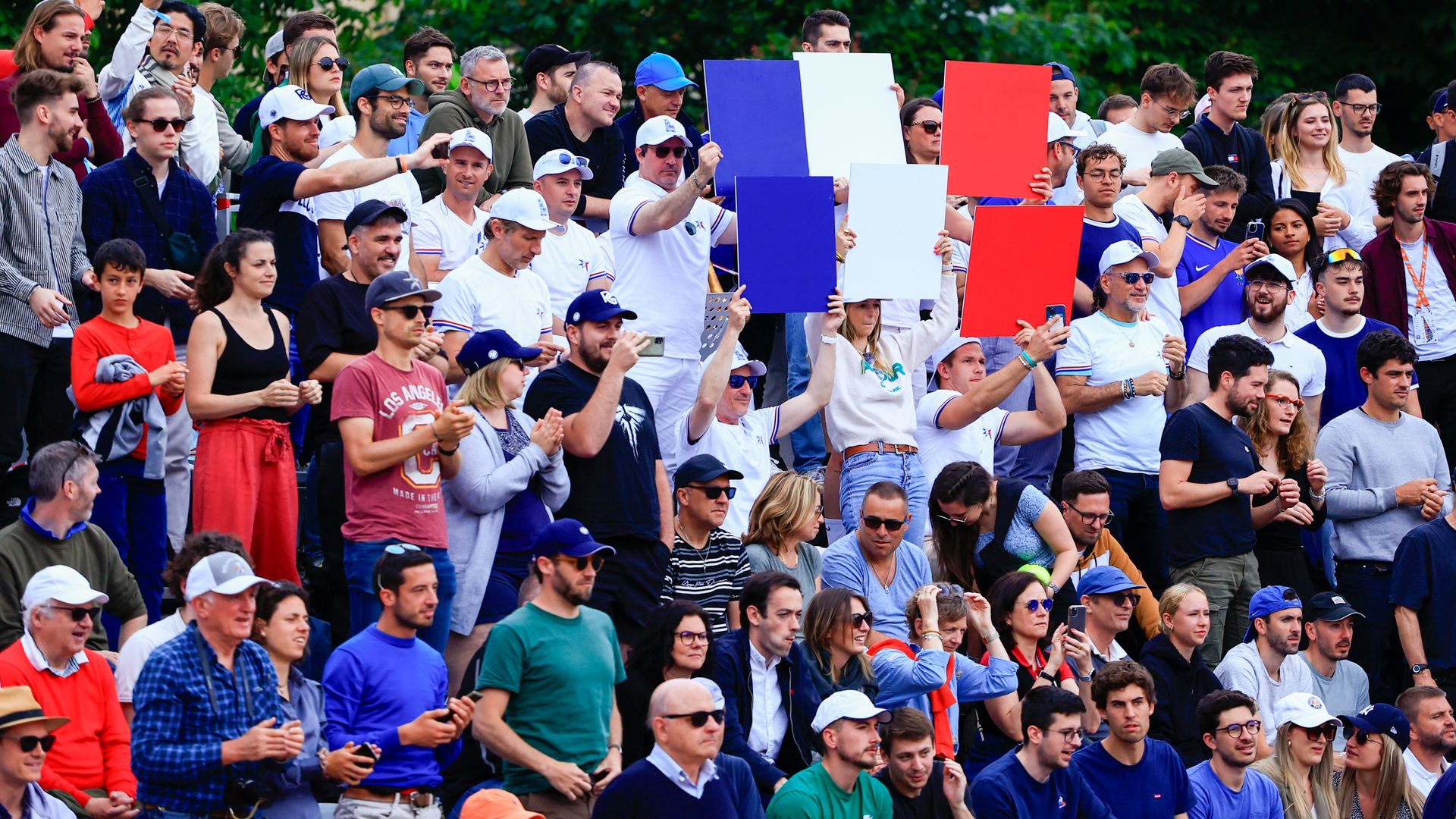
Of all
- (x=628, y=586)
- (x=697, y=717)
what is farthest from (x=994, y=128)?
(x=697, y=717)

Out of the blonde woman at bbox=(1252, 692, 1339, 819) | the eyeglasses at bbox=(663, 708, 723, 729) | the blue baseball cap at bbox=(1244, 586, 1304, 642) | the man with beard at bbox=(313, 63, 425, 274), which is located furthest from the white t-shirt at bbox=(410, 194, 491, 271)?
the blonde woman at bbox=(1252, 692, 1339, 819)

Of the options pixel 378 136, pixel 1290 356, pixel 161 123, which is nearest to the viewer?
pixel 161 123

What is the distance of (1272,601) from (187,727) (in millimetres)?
5915

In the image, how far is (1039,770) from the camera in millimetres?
8969

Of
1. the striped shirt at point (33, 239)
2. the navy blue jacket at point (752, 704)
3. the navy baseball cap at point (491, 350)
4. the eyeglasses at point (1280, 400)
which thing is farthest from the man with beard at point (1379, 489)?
the striped shirt at point (33, 239)

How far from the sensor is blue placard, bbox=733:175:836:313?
35.1ft

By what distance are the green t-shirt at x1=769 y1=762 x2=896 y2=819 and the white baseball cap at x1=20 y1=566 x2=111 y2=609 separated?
282 centimetres

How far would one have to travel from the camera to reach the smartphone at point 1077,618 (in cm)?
985

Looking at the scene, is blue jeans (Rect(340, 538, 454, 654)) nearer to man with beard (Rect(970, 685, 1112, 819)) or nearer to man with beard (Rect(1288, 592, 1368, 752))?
man with beard (Rect(970, 685, 1112, 819))

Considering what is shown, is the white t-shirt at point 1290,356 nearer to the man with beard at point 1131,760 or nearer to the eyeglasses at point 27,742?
the man with beard at point 1131,760

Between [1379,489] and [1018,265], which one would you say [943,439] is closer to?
[1018,265]

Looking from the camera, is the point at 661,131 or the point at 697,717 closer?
the point at 697,717

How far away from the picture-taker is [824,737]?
27.1ft

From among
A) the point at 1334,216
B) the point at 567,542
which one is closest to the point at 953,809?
the point at 567,542
